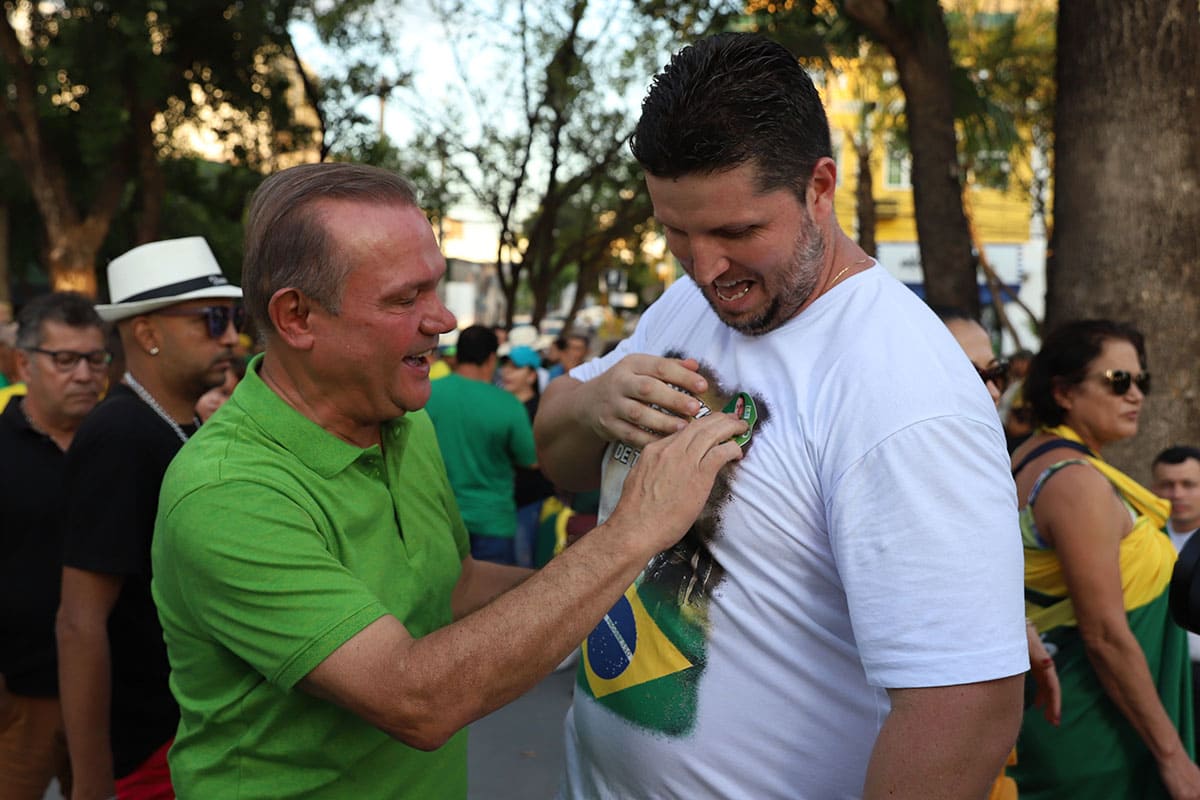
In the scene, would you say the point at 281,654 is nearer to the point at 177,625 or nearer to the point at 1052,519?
the point at 177,625

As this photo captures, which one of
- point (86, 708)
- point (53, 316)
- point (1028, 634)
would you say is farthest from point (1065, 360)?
point (53, 316)

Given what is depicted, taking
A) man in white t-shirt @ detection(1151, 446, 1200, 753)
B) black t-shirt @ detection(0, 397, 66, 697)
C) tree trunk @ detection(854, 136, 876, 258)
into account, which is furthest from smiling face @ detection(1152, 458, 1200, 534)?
tree trunk @ detection(854, 136, 876, 258)

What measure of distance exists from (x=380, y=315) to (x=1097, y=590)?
2274 millimetres

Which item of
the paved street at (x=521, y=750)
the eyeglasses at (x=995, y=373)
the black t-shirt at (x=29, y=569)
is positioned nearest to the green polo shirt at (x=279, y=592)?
the black t-shirt at (x=29, y=569)

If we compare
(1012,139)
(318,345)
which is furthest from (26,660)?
(1012,139)

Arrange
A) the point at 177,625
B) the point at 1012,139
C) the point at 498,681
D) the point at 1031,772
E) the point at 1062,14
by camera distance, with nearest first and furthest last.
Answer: the point at 498,681 < the point at 177,625 < the point at 1031,772 < the point at 1062,14 < the point at 1012,139

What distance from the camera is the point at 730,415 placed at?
1782 mm

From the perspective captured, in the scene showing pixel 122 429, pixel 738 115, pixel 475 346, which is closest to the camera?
pixel 738 115

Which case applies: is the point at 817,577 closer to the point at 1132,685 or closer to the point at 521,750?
the point at 1132,685

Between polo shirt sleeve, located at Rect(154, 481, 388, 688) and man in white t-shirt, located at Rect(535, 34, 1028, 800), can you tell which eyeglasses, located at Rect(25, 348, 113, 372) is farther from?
man in white t-shirt, located at Rect(535, 34, 1028, 800)

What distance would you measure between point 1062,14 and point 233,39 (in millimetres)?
11546

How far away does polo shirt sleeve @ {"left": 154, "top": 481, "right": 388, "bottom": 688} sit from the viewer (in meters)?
1.72

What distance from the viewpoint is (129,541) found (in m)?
2.84

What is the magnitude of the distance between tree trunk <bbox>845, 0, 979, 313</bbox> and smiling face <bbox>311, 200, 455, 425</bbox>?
5.01 meters
